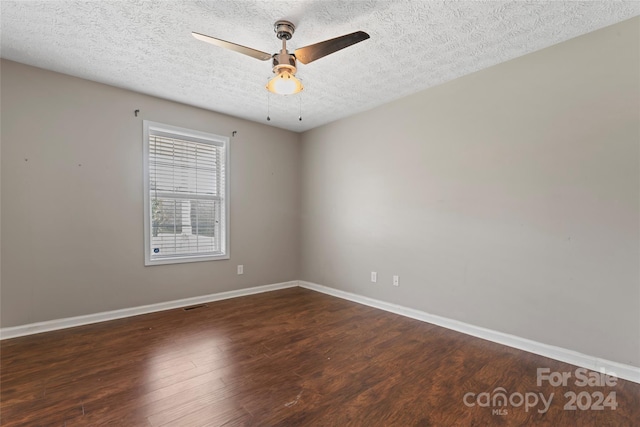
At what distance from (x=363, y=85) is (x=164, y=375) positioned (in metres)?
3.15

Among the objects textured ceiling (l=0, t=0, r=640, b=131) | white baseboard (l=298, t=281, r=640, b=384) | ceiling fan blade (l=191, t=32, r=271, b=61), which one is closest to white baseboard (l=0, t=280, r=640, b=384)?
white baseboard (l=298, t=281, r=640, b=384)

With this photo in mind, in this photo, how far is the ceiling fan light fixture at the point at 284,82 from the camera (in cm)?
204

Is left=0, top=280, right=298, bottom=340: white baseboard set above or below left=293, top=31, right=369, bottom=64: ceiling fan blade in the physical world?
below

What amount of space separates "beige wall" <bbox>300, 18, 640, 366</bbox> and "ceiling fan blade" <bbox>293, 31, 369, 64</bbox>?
1.65 metres

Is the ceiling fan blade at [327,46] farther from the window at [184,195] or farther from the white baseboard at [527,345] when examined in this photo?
the white baseboard at [527,345]

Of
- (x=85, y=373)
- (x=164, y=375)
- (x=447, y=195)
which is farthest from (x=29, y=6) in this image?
(x=447, y=195)

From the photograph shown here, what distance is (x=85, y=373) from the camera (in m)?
2.09

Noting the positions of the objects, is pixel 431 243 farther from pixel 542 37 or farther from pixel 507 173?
pixel 542 37

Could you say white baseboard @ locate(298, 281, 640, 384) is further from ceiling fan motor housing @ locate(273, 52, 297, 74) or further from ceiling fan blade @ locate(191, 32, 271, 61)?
ceiling fan blade @ locate(191, 32, 271, 61)

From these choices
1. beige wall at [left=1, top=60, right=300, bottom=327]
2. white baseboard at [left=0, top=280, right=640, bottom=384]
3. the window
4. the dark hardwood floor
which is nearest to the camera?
the dark hardwood floor

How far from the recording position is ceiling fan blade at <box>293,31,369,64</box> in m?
1.79

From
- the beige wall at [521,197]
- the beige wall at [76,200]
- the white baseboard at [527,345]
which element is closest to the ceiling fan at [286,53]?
the beige wall at [521,197]

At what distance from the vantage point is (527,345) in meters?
2.48

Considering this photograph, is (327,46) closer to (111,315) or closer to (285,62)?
(285,62)
